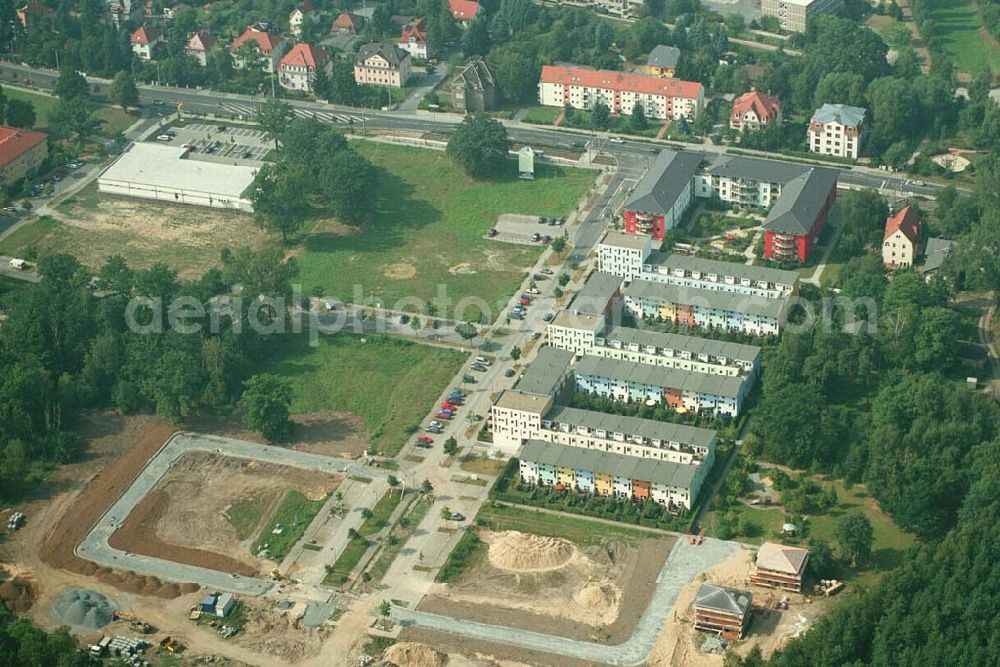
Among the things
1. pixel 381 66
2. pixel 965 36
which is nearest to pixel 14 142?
pixel 381 66

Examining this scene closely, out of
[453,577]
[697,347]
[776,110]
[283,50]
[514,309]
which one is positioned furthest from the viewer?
[283,50]

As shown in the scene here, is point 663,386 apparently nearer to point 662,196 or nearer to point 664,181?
point 662,196

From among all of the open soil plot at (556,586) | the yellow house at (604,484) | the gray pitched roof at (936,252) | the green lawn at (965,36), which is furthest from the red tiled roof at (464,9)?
the open soil plot at (556,586)

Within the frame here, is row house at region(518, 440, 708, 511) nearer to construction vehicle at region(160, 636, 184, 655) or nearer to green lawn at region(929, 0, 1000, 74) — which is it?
construction vehicle at region(160, 636, 184, 655)

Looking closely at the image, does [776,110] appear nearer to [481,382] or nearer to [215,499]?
[481,382]

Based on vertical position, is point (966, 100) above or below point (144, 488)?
above

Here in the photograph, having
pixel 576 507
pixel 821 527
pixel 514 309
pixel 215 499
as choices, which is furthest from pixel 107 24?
pixel 821 527
